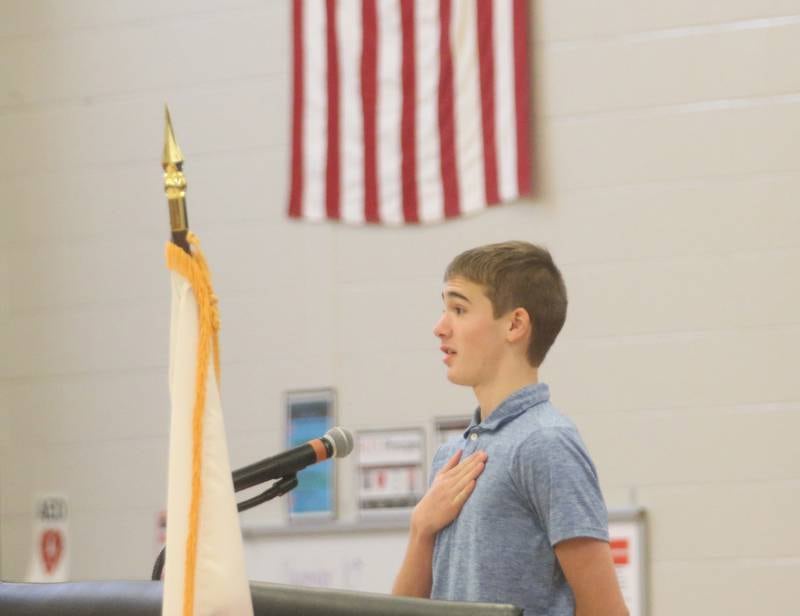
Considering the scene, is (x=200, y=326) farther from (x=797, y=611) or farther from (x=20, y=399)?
(x=20, y=399)

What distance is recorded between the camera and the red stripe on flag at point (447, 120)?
5.50 meters

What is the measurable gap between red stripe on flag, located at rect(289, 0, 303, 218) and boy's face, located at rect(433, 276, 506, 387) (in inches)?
132

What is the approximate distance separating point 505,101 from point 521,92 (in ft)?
0.25

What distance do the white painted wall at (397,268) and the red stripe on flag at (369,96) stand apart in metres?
0.14

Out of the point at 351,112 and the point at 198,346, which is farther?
the point at 351,112

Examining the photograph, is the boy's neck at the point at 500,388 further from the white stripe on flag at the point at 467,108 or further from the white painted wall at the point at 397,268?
the white stripe on flag at the point at 467,108

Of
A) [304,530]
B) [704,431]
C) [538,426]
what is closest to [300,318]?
[304,530]

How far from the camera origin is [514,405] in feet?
7.61

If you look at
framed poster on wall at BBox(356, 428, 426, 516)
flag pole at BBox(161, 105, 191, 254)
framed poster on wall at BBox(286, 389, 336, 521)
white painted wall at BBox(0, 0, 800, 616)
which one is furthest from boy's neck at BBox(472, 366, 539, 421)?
framed poster on wall at BBox(286, 389, 336, 521)

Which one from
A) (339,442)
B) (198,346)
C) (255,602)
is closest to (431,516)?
(339,442)

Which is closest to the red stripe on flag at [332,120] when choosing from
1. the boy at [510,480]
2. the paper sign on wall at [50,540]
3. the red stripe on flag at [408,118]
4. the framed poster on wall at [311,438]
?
the red stripe on flag at [408,118]

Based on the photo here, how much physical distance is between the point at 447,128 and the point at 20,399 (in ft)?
7.40

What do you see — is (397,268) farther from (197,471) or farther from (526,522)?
(197,471)

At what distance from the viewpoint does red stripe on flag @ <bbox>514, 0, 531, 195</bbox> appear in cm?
534
